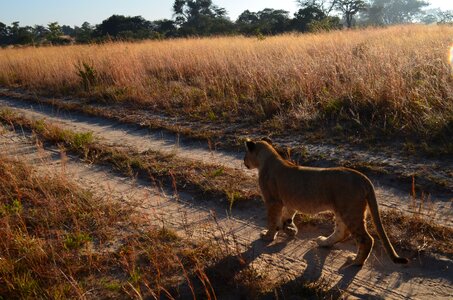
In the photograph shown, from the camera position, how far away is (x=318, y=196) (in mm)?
3639

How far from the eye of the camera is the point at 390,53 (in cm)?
965

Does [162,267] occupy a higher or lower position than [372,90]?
lower

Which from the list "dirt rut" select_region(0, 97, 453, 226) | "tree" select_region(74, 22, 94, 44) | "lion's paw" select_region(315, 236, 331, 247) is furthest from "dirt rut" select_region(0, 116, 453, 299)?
"tree" select_region(74, 22, 94, 44)

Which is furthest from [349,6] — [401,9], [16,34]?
[401,9]

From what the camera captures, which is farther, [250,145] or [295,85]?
[295,85]

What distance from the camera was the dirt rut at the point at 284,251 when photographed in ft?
11.2

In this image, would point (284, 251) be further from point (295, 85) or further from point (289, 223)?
point (295, 85)

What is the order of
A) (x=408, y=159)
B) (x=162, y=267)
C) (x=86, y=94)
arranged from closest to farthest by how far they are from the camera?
1. (x=162, y=267)
2. (x=408, y=159)
3. (x=86, y=94)

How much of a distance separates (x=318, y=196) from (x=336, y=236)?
52cm

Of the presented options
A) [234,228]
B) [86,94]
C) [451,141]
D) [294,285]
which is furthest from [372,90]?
[86,94]

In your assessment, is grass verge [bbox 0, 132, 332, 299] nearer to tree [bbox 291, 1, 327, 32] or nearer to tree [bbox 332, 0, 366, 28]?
tree [bbox 291, 1, 327, 32]

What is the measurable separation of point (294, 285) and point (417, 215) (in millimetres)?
1622

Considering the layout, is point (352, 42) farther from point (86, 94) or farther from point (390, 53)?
point (86, 94)

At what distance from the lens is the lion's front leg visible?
13.4 feet
